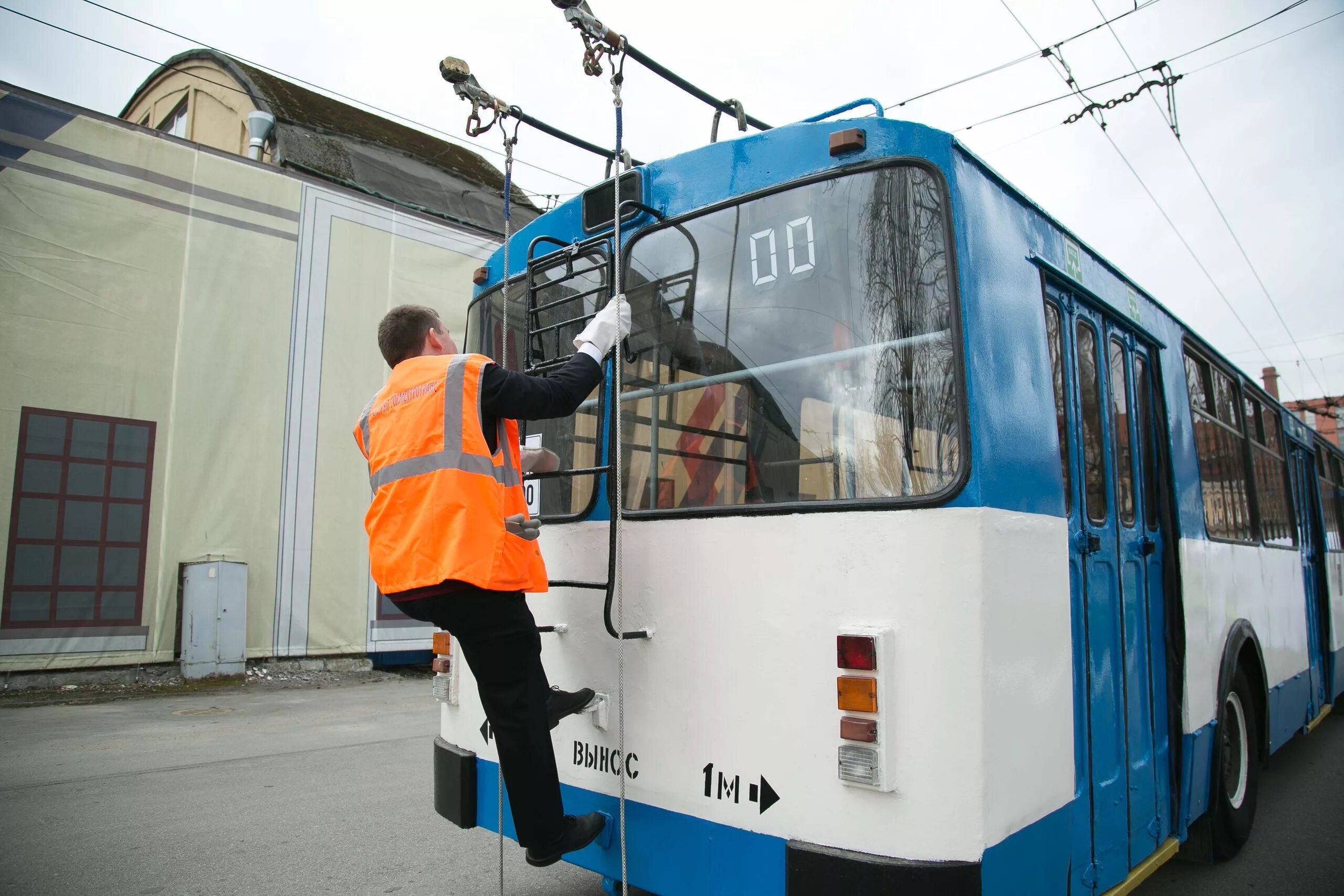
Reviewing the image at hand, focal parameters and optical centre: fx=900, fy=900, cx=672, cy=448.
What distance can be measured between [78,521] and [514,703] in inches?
370

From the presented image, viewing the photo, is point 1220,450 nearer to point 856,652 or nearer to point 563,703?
point 856,652

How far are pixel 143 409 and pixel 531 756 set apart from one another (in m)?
9.74

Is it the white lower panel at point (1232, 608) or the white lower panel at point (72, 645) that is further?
the white lower panel at point (72, 645)

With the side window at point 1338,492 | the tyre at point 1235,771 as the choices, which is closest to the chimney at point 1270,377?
the side window at point 1338,492

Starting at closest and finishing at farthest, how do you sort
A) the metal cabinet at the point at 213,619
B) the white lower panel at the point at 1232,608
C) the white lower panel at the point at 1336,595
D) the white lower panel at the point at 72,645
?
the white lower panel at the point at 1232,608
the white lower panel at the point at 1336,595
the white lower panel at the point at 72,645
the metal cabinet at the point at 213,619

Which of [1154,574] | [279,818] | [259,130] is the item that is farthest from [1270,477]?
[259,130]

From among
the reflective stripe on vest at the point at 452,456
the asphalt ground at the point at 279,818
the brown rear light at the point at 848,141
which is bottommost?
the asphalt ground at the point at 279,818

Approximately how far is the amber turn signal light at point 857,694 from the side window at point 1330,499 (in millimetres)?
7226

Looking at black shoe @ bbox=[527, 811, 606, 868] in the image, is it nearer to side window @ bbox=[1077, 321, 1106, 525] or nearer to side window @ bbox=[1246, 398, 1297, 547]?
side window @ bbox=[1077, 321, 1106, 525]

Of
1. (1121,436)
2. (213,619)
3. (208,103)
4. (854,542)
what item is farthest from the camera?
(208,103)

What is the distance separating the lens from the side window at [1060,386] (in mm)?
3004

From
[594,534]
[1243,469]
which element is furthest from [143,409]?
[1243,469]

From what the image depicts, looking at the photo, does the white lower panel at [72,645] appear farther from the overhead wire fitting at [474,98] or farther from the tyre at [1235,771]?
the tyre at [1235,771]

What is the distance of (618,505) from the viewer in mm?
2947
